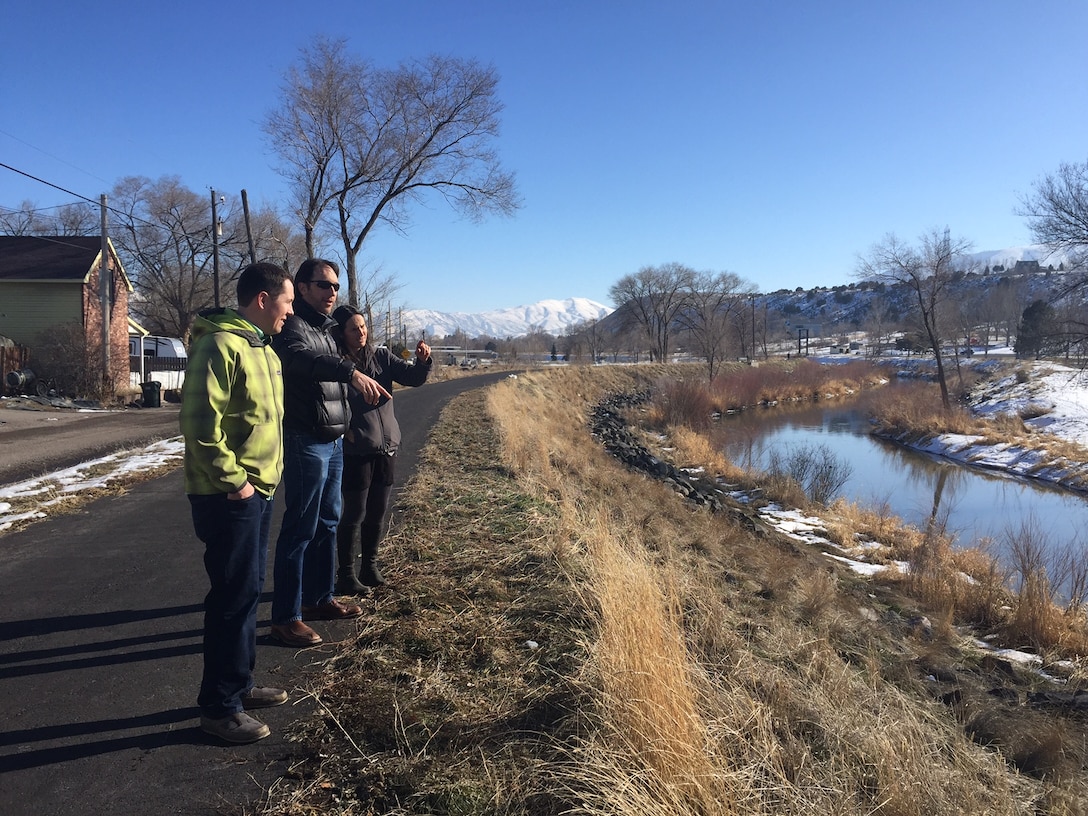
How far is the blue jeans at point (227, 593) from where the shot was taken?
2.76 meters

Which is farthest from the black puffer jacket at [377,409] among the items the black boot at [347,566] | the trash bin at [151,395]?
the trash bin at [151,395]

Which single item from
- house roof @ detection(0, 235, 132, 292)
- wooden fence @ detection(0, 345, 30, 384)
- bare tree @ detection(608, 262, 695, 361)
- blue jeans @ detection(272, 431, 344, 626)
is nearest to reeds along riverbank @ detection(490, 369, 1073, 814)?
blue jeans @ detection(272, 431, 344, 626)

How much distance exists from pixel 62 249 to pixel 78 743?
31167 mm

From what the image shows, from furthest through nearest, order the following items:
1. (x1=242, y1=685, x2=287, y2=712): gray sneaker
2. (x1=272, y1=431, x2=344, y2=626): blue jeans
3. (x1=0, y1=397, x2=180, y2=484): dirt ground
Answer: (x1=0, y1=397, x2=180, y2=484): dirt ground, (x1=272, y1=431, x2=344, y2=626): blue jeans, (x1=242, y1=685, x2=287, y2=712): gray sneaker

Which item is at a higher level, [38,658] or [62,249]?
[62,249]

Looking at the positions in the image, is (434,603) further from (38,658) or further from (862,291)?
(862,291)

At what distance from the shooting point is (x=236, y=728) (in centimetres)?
279

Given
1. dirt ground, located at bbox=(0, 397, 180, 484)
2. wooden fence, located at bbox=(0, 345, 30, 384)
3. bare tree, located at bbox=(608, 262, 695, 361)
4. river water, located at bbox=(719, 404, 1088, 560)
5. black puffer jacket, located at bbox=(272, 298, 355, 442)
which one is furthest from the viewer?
bare tree, located at bbox=(608, 262, 695, 361)

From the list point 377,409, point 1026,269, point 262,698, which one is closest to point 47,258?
point 377,409

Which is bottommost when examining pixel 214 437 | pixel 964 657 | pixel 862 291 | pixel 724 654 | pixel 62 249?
pixel 964 657

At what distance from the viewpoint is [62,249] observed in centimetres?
2720

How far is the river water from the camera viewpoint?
14.2 meters

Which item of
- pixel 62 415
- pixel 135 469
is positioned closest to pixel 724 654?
pixel 135 469

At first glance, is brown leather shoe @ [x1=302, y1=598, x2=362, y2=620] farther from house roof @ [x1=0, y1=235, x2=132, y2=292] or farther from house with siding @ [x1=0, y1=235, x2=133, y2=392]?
house roof @ [x1=0, y1=235, x2=132, y2=292]
